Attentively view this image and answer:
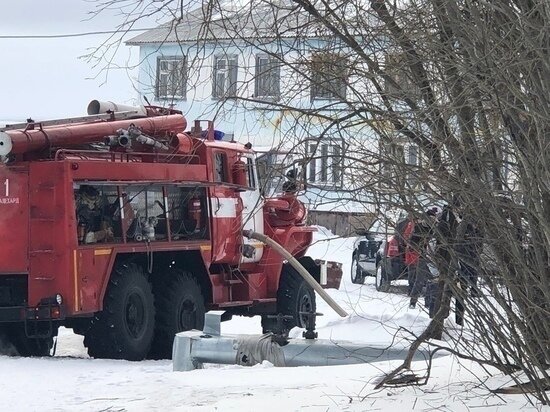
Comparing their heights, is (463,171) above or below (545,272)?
above

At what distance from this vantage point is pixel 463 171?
303 inches

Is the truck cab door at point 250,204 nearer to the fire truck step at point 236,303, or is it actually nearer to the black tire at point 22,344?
the fire truck step at point 236,303

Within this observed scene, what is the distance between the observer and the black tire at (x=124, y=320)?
1377 centimetres

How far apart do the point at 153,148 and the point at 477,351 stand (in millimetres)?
7306

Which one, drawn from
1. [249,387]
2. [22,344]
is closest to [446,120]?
[249,387]

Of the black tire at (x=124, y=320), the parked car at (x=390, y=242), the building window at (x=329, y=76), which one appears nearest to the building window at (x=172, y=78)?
the building window at (x=329, y=76)

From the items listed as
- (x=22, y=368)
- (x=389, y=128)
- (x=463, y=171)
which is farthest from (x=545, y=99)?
(x=22, y=368)

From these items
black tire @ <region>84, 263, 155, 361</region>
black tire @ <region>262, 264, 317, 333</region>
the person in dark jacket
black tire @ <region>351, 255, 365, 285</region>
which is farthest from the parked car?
black tire @ <region>351, 255, 365, 285</region>

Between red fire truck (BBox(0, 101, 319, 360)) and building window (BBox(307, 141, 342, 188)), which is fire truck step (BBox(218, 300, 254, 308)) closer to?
Result: red fire truck (BBox(0, 101, 319, 360))

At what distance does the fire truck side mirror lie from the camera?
16297 millimetres

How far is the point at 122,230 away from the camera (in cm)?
1398

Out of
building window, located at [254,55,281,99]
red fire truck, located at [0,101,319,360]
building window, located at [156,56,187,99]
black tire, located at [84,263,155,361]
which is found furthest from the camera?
black tire, located at [84,263,155,361]

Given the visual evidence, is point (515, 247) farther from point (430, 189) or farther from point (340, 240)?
point (340, 240)

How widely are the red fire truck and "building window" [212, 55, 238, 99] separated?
2.50 metres
